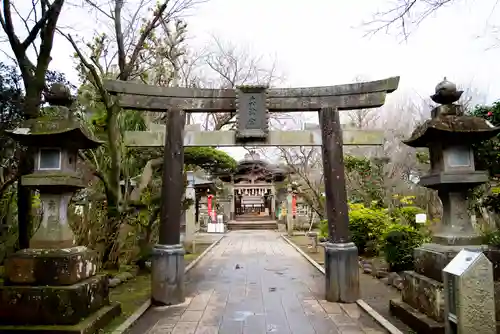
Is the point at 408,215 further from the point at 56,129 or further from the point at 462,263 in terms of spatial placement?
the point at 56,129

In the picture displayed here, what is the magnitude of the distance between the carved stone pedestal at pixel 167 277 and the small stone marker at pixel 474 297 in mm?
5267

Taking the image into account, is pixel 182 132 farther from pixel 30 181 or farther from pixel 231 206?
pixel 231 206

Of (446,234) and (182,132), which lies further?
(182,132)

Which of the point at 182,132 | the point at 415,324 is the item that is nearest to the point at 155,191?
the point at 182,132

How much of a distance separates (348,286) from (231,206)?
30.4 meters

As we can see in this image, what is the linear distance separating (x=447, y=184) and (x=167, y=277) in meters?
5.38

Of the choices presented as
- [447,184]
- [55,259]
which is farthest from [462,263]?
[55,259]

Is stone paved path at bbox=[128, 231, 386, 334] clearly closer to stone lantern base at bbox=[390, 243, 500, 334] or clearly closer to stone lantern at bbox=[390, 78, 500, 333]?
stone lantern base at bbox=[390, 243, 500, 334]

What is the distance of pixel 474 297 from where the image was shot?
3801 mm

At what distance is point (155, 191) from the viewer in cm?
1339

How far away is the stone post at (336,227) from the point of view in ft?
25.1

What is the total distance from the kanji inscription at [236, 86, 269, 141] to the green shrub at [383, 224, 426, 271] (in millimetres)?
4590

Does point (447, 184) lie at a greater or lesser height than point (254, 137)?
lesser

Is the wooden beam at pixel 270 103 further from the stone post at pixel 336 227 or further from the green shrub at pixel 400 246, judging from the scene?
the green shrub at pixel 400 246
